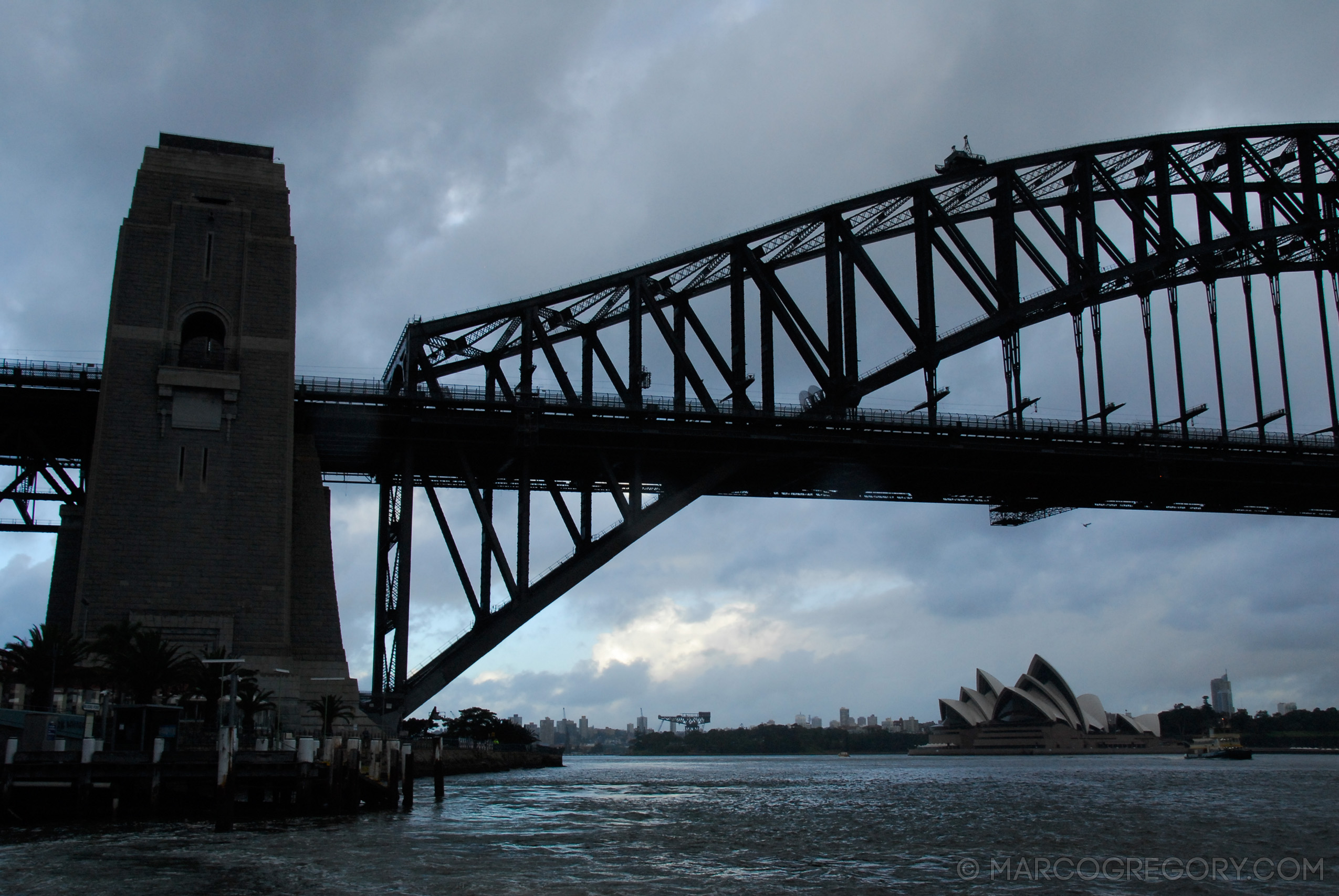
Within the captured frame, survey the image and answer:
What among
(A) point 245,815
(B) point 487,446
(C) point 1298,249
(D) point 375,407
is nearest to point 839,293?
(B) point 487,446

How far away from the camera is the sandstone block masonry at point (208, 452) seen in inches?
1972

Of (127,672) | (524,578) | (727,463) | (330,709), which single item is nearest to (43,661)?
(127,672)

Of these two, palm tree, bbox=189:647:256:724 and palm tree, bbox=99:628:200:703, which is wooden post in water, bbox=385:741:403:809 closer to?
palm tree, bbox=189:647:256:724

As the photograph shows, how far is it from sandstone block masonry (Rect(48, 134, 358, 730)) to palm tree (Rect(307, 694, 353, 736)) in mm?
437

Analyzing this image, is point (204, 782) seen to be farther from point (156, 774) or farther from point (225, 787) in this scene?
point (225, 787)

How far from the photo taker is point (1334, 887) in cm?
2748

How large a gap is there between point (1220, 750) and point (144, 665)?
137226 millimetres

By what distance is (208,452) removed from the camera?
174ft

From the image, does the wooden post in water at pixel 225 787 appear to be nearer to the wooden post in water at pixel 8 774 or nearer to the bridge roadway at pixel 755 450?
the wooden post in water at pixel 8 774

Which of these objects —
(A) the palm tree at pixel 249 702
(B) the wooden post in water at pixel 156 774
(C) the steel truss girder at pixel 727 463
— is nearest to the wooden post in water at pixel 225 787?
(B) the wooden post in water at pixel 156 774

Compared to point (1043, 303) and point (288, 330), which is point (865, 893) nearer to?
point (288, 330)

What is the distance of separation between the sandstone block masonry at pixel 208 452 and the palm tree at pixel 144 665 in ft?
8.91

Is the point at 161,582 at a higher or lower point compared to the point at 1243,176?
lower

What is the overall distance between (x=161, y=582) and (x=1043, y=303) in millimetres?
52124
